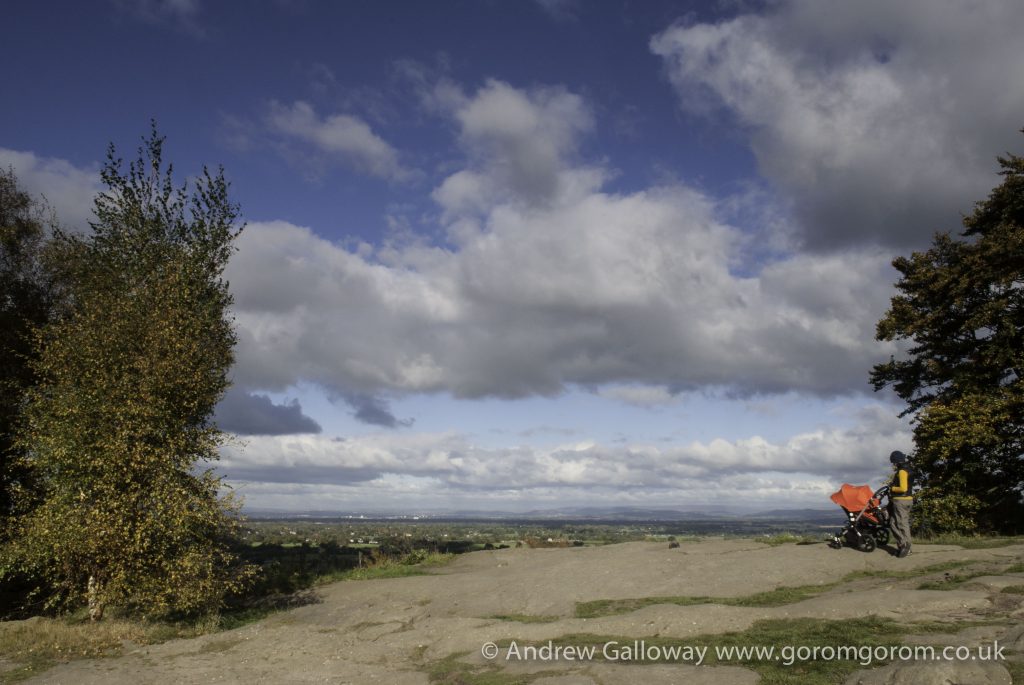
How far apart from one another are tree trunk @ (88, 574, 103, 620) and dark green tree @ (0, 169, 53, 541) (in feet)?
20.2

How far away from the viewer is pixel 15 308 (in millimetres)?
25469

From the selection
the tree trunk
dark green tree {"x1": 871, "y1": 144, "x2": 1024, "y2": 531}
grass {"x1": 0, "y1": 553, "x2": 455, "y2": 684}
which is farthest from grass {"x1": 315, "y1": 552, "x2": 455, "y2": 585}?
dark green tree {"x1": 871, "y1": 144, "x2": 1024, "y2": 531}

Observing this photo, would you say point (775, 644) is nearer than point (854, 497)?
Yes

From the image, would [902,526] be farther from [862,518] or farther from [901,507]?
[862,518]

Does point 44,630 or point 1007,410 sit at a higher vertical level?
point 1007,410

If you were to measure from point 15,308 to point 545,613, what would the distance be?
25.0 meters

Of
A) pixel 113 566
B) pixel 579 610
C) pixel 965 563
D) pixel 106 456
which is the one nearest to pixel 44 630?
pixel 113 566

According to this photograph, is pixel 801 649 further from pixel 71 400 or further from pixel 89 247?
pixel 89 247

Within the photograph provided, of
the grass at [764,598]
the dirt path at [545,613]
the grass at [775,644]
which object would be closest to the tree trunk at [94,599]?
the dirt path at [545,613]

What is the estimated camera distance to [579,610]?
53.4 ft

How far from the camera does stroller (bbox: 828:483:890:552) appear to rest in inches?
719

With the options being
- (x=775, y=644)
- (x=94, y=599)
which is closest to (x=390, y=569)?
(x=94, y=599)

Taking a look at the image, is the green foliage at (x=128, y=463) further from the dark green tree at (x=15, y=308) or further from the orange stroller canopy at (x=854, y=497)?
the orange stroller canopy at (x=854, y=497)

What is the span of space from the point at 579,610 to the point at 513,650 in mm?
4060
